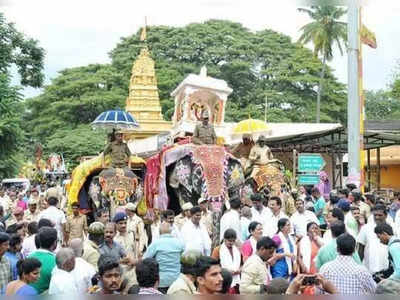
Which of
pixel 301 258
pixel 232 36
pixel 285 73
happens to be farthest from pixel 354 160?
pixel 232 36

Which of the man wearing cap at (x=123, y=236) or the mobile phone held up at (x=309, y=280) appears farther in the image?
the man wearing cap at (x=123, y=236)

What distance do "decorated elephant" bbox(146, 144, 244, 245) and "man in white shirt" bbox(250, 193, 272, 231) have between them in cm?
130

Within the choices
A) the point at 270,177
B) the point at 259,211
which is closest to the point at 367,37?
the point at 270,177

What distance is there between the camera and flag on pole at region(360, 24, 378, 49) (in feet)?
42.3

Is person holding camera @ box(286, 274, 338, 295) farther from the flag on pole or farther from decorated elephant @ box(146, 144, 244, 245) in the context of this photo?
the flag on pole

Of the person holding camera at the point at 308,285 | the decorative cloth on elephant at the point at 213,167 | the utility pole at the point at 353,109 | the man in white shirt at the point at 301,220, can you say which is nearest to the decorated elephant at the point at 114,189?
the decorative cloth on elephant at the point at 213,167

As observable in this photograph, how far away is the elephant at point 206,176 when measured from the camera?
1030 centimetres

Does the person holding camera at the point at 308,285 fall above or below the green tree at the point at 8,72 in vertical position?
below

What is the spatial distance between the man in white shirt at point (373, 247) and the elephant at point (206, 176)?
341 cm

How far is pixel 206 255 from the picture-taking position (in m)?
6.01

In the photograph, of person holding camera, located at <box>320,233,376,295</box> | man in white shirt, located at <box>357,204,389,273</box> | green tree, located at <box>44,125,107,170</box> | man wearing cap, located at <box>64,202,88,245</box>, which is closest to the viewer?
person holding camera, located at <box>320,233,376,295</box>

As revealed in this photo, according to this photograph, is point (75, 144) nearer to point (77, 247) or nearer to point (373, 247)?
point (373, 247)

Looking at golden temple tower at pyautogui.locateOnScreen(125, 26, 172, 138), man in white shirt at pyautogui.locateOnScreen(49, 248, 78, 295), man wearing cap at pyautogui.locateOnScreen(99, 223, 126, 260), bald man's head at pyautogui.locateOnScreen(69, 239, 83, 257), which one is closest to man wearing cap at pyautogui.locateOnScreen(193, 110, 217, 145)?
man wearing cap at pyautogui.locateOnScreen(99, 223, 126, 260)

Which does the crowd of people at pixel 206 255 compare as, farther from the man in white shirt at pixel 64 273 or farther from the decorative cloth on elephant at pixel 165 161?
the decorative cloth on elephant at pixel 165 161
